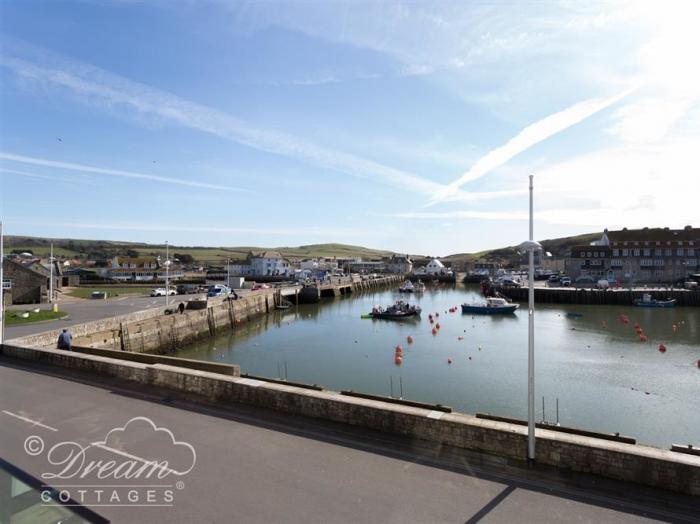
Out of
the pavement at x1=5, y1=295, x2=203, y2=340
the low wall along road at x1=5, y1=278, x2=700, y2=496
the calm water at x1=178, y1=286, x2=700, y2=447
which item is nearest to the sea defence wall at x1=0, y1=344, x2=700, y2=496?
the low wall along road at x1=5, y1=278, x2=700, y2=496

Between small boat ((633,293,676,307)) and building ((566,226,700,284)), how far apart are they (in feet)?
90.2

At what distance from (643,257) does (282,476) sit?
102566 mm

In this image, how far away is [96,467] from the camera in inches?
310

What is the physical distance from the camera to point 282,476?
295 inches

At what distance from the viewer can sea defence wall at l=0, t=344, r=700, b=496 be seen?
6.99 m

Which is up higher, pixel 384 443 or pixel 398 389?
pixel 384 443

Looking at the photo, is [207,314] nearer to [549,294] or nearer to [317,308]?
[317,308]

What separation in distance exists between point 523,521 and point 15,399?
12892 mm

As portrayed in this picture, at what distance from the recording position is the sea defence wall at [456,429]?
699 centimetres

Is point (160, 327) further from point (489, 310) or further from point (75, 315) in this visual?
point (489, 310)

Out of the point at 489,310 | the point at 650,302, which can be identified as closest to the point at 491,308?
the point at 489,310

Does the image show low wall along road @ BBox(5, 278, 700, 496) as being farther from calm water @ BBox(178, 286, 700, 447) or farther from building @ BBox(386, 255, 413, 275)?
building @ BBox(386, 255, 413, 275)

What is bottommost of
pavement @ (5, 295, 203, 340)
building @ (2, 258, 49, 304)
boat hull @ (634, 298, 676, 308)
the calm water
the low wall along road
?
the calm water

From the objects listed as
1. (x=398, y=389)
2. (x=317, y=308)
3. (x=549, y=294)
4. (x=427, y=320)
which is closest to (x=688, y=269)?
(x=549, y=294)
